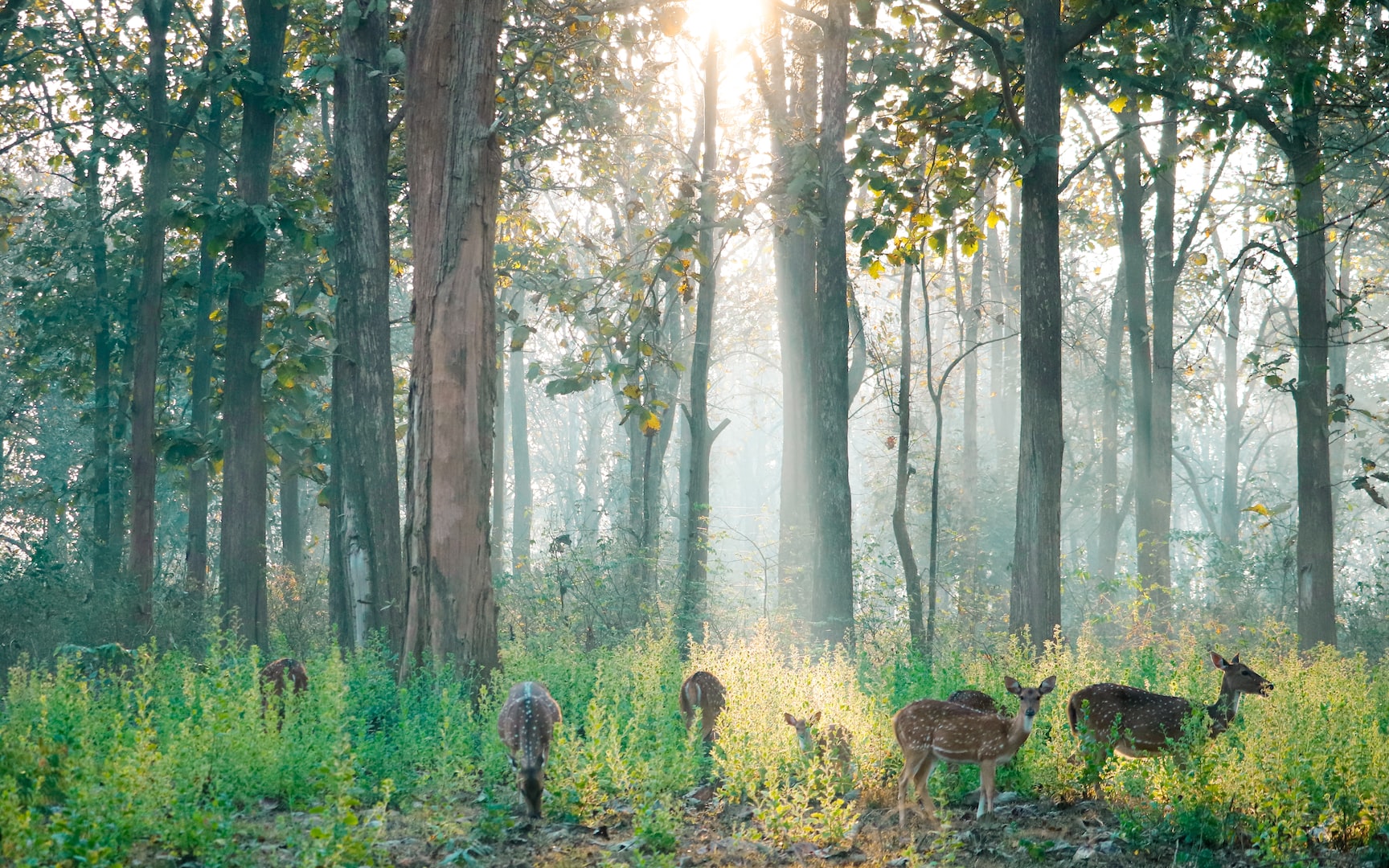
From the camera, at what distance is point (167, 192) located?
1922 cm

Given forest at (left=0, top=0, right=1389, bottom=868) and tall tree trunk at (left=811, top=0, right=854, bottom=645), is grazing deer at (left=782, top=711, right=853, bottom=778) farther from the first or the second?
tall tree trunk at (left=811, top=0, right=854, bottom=645)

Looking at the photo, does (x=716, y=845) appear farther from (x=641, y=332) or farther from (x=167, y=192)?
(x=167, y=192)

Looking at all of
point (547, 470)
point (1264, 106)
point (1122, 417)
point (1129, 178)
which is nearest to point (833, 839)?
point (1264, 106)

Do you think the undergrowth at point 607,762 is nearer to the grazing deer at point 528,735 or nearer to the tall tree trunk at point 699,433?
the grazing deer at point 528,735

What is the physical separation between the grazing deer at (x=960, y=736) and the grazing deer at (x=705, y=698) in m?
2.08

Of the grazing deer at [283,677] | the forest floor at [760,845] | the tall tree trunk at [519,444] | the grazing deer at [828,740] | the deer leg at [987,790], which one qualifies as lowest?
the forest floor at [760,845]

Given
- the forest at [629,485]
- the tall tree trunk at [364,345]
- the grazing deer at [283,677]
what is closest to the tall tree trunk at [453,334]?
the forest at [629,485]

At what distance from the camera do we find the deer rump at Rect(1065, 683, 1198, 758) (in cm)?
843

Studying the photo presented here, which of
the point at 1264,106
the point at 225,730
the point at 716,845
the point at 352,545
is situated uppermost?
the point at 1264,106

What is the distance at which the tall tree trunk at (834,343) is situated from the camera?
1784 cm

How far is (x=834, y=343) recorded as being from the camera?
725 inches

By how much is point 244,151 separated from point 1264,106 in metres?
14.0

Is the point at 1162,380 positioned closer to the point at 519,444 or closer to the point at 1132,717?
the point at 1132,717

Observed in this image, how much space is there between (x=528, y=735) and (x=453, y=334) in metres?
4.45
